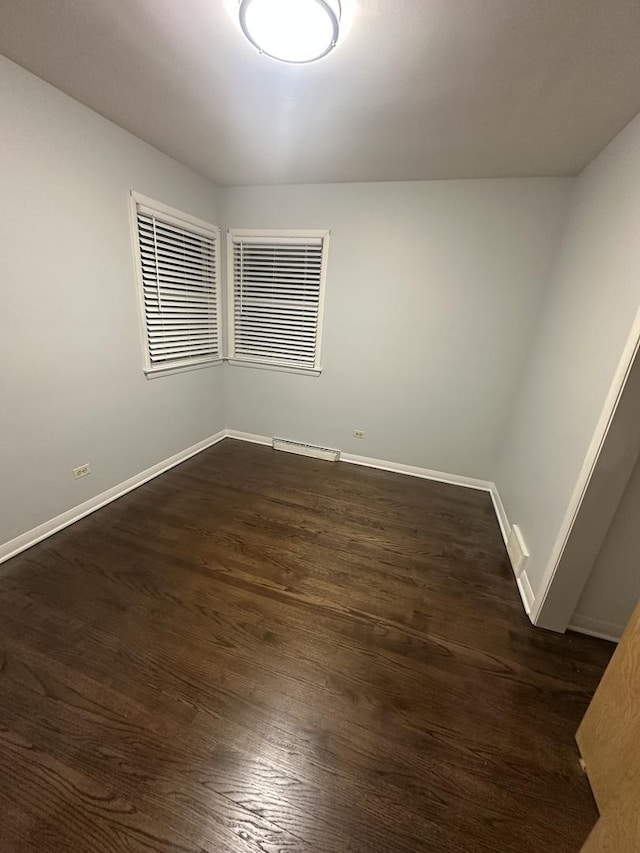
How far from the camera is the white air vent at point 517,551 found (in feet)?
6.59

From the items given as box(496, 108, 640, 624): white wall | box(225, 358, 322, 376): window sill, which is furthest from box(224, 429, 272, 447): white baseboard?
box(496, 108, 640, 624): white wall

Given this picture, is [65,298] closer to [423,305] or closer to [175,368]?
[175,368]

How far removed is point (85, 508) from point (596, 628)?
3.25 meters

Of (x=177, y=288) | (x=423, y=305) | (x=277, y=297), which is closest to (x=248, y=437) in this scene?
(x=277, y=297)

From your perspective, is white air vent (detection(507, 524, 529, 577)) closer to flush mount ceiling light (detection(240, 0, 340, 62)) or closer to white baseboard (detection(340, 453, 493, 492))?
white baseboard (detection(340, 453, 493, 492))

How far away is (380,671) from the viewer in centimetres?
147

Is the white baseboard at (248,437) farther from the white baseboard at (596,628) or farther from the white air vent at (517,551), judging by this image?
the white baseboard at (596,628)

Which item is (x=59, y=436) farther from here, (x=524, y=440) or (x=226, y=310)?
(x=524, y=440)

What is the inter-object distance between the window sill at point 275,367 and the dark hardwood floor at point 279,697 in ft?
5.55

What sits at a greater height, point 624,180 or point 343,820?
point 624,180

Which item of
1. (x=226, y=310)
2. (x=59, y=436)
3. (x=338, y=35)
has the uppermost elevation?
(x=338, y=35)

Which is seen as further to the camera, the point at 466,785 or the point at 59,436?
the point at 59,436

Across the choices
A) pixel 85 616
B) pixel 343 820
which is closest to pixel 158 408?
pixel 85 616

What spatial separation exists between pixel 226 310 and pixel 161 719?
3.29 meters
